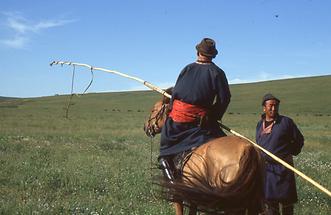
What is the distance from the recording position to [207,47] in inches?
253

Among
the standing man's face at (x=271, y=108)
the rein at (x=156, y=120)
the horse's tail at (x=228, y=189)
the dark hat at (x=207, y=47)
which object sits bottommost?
the horse's tail at (x=228, y=189)

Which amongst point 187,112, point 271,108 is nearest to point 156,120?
point 187,112

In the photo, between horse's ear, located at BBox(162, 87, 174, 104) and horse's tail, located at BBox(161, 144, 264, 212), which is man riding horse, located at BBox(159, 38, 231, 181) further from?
horse's ear, located at BBox(162, 87, 174, 104)

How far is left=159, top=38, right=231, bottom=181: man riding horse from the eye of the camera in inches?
246

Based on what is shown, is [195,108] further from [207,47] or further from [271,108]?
[271,108]

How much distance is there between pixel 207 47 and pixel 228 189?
74.7 inches

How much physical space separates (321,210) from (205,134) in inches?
186

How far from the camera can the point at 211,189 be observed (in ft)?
18.3

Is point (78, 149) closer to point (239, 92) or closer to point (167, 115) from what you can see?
point (167, 115)

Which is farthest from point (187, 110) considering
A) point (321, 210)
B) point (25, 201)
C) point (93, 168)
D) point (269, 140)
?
point (93, 168)

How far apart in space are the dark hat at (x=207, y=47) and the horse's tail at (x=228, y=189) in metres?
1.45

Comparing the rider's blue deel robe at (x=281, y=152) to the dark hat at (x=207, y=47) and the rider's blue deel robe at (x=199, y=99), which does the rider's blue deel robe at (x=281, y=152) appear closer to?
the rider's blue deel robe at (x=199, y=99)

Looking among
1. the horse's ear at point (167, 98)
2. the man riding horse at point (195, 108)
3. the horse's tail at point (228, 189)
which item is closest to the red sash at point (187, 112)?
the man riding horse at point (195, 108)

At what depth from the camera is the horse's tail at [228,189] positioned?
5449 millimetres
